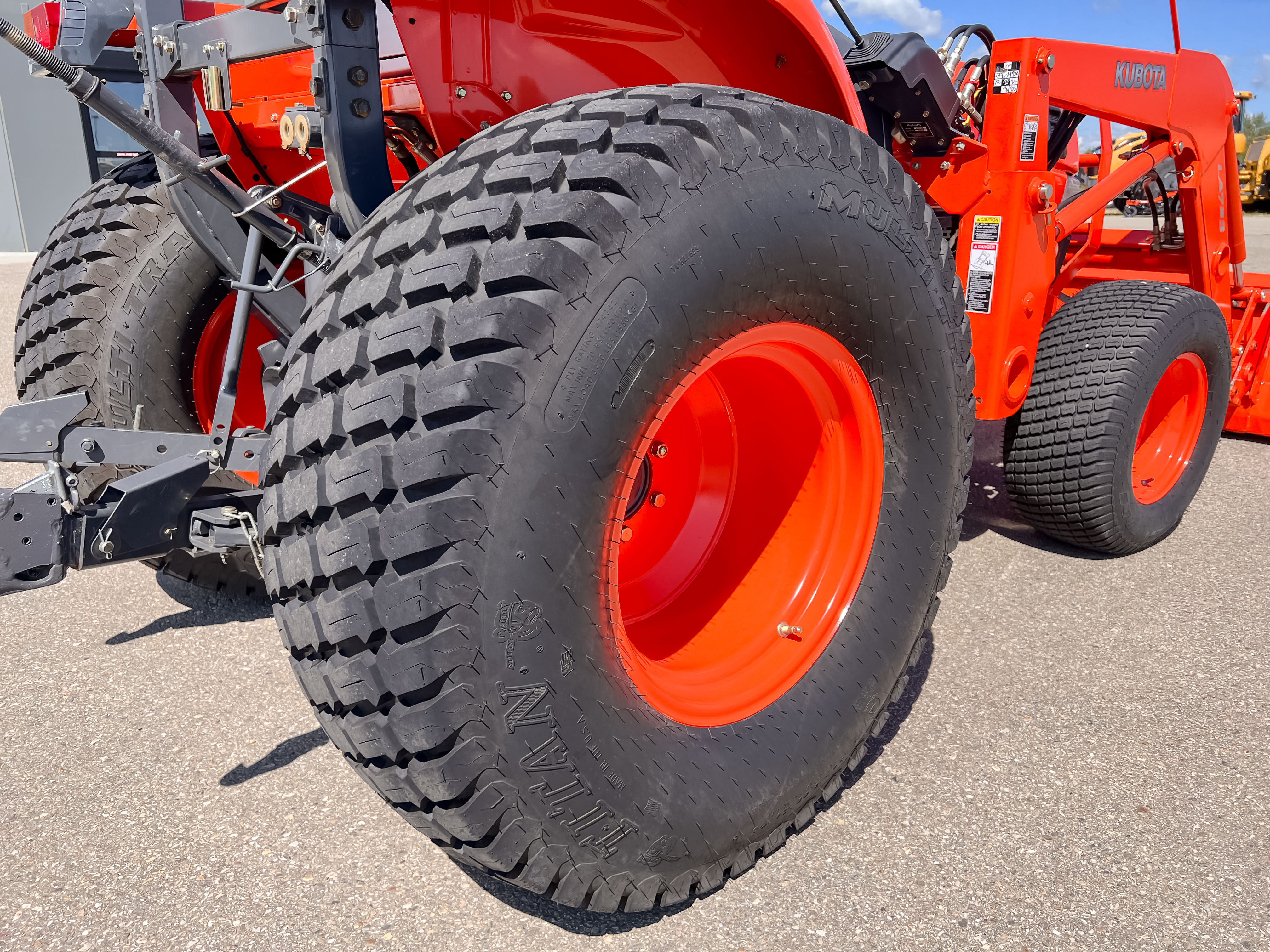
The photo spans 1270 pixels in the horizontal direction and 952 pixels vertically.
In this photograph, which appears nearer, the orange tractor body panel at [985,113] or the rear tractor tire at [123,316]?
the orange tractor body panel at [985,113]

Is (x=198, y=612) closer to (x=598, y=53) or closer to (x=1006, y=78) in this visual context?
(x=598, y=53)

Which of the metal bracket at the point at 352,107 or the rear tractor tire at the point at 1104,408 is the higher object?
the metal bracket at the point at 352,107

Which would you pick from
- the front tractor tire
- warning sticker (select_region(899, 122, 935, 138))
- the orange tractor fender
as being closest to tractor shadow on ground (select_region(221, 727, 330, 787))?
the front tractor tire

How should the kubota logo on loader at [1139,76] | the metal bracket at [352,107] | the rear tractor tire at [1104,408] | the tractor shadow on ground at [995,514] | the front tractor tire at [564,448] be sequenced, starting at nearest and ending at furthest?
1. the front tractor tire at [564,448]
2. the metal bracket at [352,107]
3. the rear tractor tire at [1104,408]
4. the kubota logo on loader at [1139,76]
5. the tractor shadow on ground at [995,514]

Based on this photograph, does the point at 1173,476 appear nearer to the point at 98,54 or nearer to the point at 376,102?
the point at 376,102

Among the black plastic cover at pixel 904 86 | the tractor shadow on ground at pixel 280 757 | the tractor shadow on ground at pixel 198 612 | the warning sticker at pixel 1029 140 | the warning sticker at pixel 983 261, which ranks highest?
the black plastic cover at pixel 904 86

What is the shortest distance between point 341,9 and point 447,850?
1.43 meters

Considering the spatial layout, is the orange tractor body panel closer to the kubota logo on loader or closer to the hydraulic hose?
the kubota logo on loader

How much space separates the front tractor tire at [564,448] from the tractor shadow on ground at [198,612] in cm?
157

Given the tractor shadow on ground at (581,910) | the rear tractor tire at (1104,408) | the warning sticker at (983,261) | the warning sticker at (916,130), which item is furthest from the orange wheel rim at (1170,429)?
the tractor shadow on ground at (581,910)

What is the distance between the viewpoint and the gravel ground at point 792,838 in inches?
66.7

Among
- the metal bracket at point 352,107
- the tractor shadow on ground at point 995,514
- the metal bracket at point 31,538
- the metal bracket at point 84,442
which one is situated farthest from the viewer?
the tractor shadow on ground at point 995,514

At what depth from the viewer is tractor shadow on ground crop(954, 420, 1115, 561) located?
3.42 m

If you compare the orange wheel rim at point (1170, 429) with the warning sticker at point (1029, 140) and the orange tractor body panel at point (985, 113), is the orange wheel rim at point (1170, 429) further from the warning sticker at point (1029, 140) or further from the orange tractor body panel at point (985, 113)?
the warning sticker at point (1029, 140)
